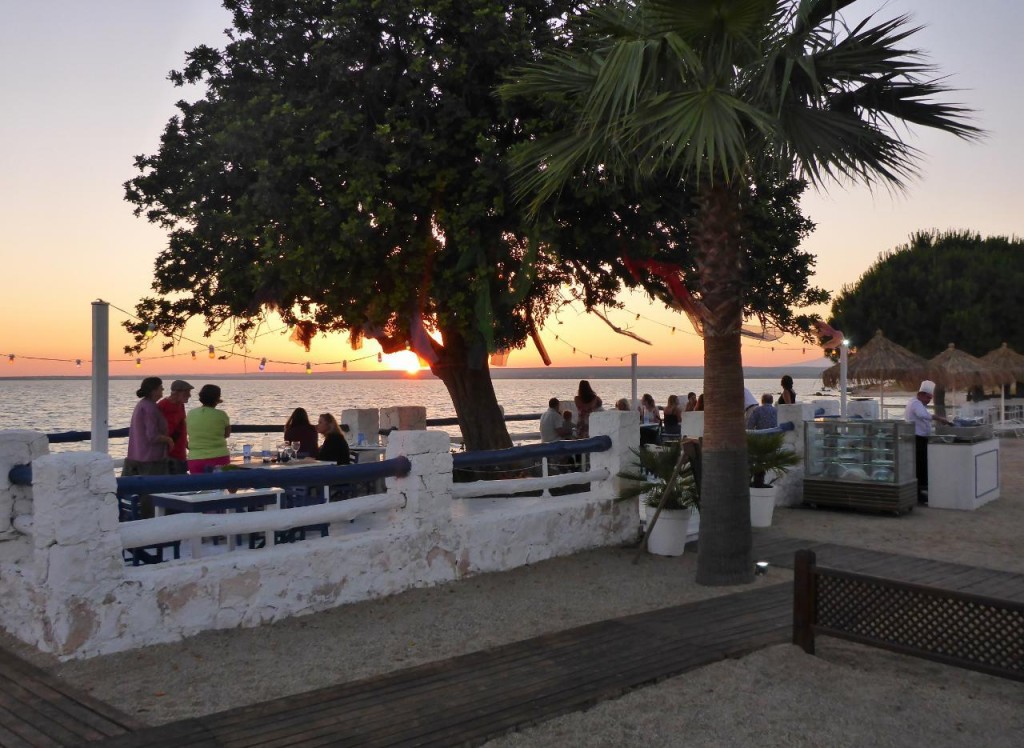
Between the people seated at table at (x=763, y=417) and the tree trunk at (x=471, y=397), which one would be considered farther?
the tree trunk at (x=471, y=397)

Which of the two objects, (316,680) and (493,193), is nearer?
(316,680)

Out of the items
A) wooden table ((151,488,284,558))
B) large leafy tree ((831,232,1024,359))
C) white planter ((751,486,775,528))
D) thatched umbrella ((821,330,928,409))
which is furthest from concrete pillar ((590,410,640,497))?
large leafy tree ((831,232,1024,359))

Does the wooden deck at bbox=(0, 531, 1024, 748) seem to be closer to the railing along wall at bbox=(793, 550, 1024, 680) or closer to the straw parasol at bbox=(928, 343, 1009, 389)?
the railing along wall at bbox=(793, 550, 1024, 680)

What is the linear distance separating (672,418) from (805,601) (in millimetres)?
12994

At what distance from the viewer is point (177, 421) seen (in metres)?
8.98

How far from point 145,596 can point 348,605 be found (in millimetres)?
1623

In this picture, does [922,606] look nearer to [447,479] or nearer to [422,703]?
[422,703]

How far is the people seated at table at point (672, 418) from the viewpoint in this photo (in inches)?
719

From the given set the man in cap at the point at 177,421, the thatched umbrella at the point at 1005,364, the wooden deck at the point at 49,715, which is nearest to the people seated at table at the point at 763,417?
the man in cap at the point at 177,421

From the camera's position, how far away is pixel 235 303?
13.0m

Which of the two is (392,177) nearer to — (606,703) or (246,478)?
(246,478)

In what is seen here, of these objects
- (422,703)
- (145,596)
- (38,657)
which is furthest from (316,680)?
(38,657)

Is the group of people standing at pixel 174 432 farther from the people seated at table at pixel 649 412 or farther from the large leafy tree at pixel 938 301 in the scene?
the large leafy tree at pixel 938 301

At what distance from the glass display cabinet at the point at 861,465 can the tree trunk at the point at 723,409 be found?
4.48 m
